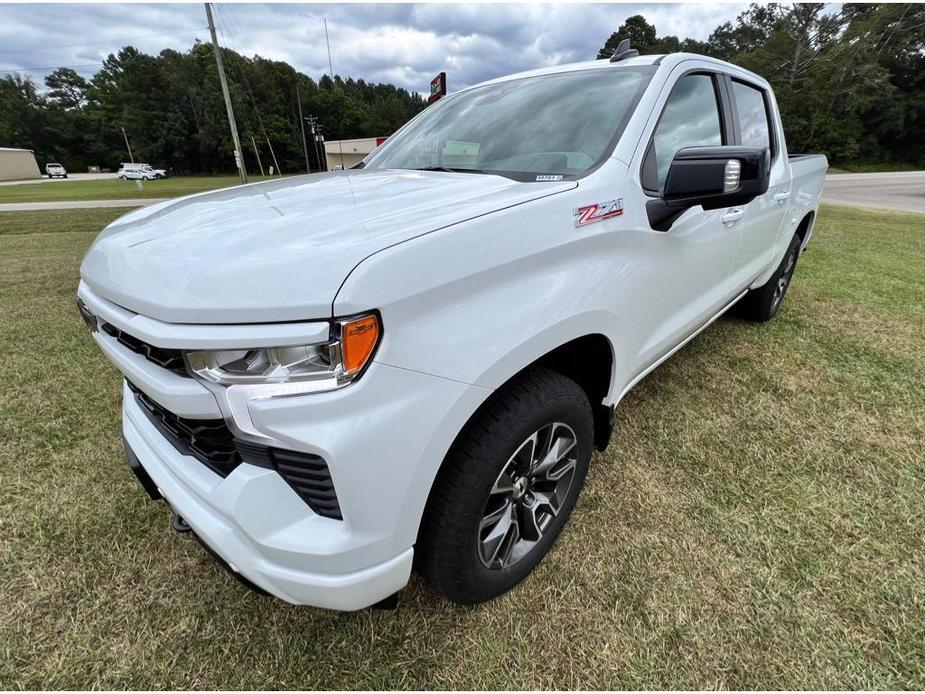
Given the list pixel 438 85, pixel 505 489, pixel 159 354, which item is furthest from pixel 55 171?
pixel 505 489

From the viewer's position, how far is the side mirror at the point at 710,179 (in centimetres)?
160

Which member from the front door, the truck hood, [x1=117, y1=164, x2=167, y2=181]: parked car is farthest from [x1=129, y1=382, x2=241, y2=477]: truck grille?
[x1=117, y1=164, x2=167, y2=181]: parked car

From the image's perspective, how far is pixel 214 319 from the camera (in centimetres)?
102

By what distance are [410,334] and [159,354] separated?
25.8 inches

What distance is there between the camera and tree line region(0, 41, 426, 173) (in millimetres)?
59312

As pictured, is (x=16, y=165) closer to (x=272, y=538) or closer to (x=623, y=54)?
(x=623, y=54)

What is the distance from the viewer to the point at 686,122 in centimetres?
220

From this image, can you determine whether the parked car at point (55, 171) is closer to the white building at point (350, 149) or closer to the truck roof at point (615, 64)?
the white building at point (350, 149)

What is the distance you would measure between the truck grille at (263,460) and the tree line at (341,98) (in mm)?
46027

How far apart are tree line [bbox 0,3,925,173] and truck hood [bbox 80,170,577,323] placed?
148 feet

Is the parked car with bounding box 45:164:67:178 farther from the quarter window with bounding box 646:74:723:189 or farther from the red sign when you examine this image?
the quarter window with bounding box 646:74:723:189

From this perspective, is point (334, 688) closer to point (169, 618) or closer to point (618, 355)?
point (169, 618)

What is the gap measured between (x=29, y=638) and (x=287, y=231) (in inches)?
64.7

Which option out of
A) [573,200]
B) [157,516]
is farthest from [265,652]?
[573,200]
